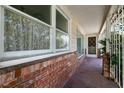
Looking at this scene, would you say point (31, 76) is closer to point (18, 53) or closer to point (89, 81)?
point (18, 53)

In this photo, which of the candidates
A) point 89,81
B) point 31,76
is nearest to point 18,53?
point 31,76

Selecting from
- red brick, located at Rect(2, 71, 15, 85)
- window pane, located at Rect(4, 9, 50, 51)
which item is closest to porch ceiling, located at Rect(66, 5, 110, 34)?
window pane, located at Rect(4, 9, 50, 51)

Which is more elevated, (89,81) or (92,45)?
(92,45)

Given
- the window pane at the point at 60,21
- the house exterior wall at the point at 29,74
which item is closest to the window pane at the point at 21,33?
the house exterior wall at the point at 29,74

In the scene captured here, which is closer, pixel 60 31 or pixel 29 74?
pixel 29 74

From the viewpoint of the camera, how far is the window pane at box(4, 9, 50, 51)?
1691mm

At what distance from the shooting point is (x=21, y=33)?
1957 millimetres

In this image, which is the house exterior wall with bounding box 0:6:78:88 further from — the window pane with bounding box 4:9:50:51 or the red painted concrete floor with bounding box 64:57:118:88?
the red painted concrete floor with bounding box 64:57:118:88

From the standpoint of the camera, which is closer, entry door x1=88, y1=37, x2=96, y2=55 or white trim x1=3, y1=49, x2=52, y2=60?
white trim x1=3, y1=49, x2=52, y2=60
